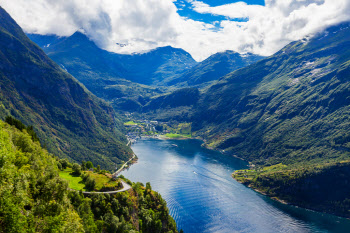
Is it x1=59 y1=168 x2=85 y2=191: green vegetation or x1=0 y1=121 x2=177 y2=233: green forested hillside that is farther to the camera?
x1=59 y1=168 x2=85 y2=191: green vegetation

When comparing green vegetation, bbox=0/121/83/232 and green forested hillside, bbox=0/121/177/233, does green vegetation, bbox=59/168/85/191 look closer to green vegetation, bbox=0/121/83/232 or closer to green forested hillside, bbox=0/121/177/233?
green forested hillside, bbox=0/121/177/233

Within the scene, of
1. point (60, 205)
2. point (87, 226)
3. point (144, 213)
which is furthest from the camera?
point (144, 213)

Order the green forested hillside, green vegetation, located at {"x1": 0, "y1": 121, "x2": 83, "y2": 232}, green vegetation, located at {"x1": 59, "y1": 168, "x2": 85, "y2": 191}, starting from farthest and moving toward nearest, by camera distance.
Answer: green vegetation, located at {"x1": 59, "y1": 168, "x2": 85, "y2": 191}
the green forested hillside
green vegetation, located at {"x1": 0, "y1": 121, "x2": 83, "y2": 232}

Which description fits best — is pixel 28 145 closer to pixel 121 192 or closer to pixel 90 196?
pixel 90 196

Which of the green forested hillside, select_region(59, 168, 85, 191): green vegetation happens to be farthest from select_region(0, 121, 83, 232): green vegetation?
select_region(59, 168, 85, 191): green vegetation

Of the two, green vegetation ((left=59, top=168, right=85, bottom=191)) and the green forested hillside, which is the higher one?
green vegetation ((left=59, top=168, right=85, bottom=191))

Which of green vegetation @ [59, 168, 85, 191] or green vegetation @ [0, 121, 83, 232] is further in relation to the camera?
green vegetation @ [59, 168, 85, 191]

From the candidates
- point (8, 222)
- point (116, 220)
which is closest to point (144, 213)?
point (116, 220)

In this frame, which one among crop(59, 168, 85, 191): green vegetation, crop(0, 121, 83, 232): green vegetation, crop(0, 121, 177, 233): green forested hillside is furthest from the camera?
crop(59, 168, 85, 191): green vegetation
